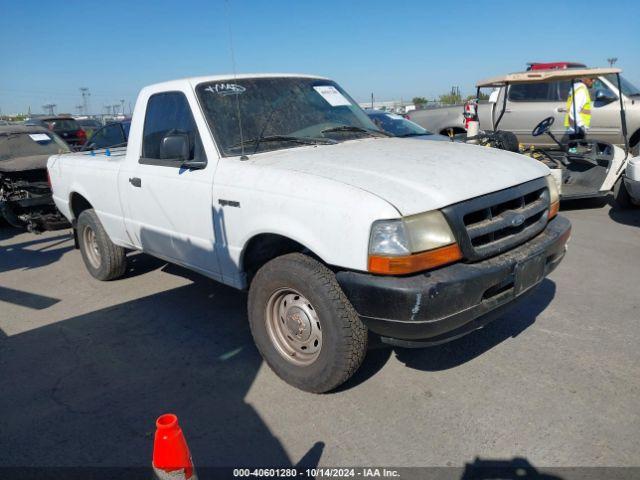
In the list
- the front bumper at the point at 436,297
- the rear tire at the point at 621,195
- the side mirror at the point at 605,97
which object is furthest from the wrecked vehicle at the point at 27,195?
the side mirror at the point at 605,97

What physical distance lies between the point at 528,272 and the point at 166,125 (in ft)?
9.42

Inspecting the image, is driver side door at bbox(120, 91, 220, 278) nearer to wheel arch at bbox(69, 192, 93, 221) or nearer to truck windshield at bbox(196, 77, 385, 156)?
truck windshield at bbox(196, 77, 385, 156)

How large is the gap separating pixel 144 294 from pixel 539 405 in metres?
3.69

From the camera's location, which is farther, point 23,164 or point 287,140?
point 23,164

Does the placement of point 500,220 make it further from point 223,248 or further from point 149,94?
point 149,94

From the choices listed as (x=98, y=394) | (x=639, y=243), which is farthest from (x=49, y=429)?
(x=639, y=243)

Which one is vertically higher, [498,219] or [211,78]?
[211,78]

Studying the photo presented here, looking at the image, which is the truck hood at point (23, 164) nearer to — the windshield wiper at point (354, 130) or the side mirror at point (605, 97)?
the windshield wiper at point (354, 130)

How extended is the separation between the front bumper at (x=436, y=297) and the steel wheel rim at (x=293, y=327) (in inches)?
16.8

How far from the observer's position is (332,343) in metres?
2.84

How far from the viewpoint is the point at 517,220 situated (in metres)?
2.94

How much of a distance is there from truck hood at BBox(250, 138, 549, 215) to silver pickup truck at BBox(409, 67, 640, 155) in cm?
769

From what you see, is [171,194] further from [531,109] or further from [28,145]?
→ [531,109]

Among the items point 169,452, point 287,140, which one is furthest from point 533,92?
point 169,452
